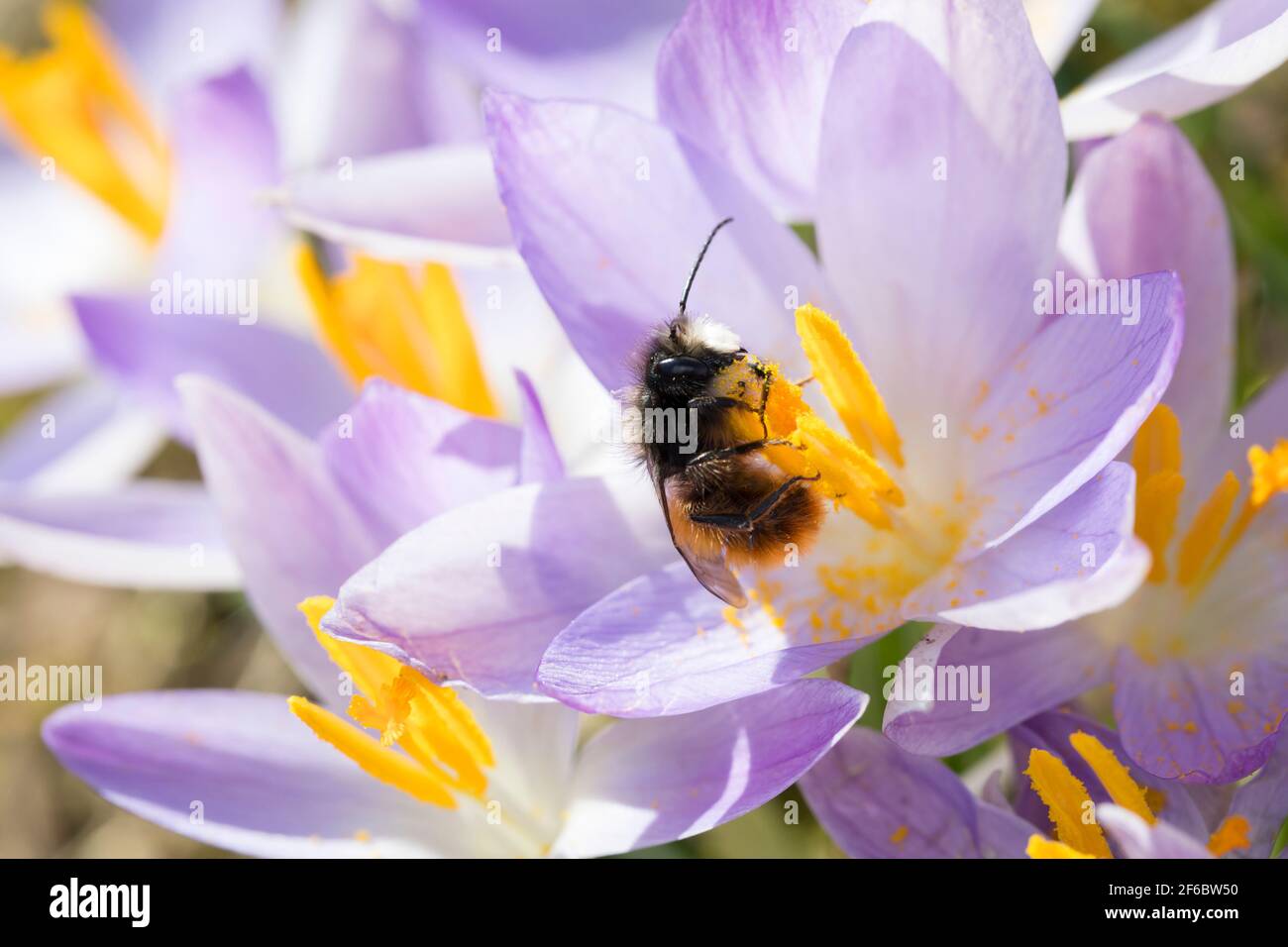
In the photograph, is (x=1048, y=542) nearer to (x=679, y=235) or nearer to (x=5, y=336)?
(x=679, y=235)

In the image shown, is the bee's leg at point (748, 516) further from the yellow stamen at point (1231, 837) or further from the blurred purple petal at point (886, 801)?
the yellow stamen at point (1231, 837)

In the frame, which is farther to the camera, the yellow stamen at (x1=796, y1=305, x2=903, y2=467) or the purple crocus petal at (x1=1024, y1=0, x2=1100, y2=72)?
the purple crocus petal at (x1=1024, y1=0, x2=1100, y2=72)

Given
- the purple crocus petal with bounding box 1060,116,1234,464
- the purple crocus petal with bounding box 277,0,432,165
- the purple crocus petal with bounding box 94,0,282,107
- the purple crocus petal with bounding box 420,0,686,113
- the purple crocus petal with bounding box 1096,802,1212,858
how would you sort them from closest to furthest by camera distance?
the purple crocus petal with bounding box 1096,802,1212,858 → the purple crocus petal with bounding box 1060,116,1234,464 → the purple crocus petal with bounding box 420,0,686,113 → the purple crocus petal with bounding box 277,0,432,165 → the purple crocus petal with bounding box 94,0,282,107

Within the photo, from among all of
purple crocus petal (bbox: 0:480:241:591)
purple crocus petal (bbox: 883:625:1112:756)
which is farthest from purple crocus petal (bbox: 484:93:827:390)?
purple crocus petal (bbox: 0:480:241:591)

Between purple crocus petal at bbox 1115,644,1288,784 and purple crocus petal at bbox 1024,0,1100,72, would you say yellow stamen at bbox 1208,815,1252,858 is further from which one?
purple crocus petal at bbox 1024,0,1100,72
